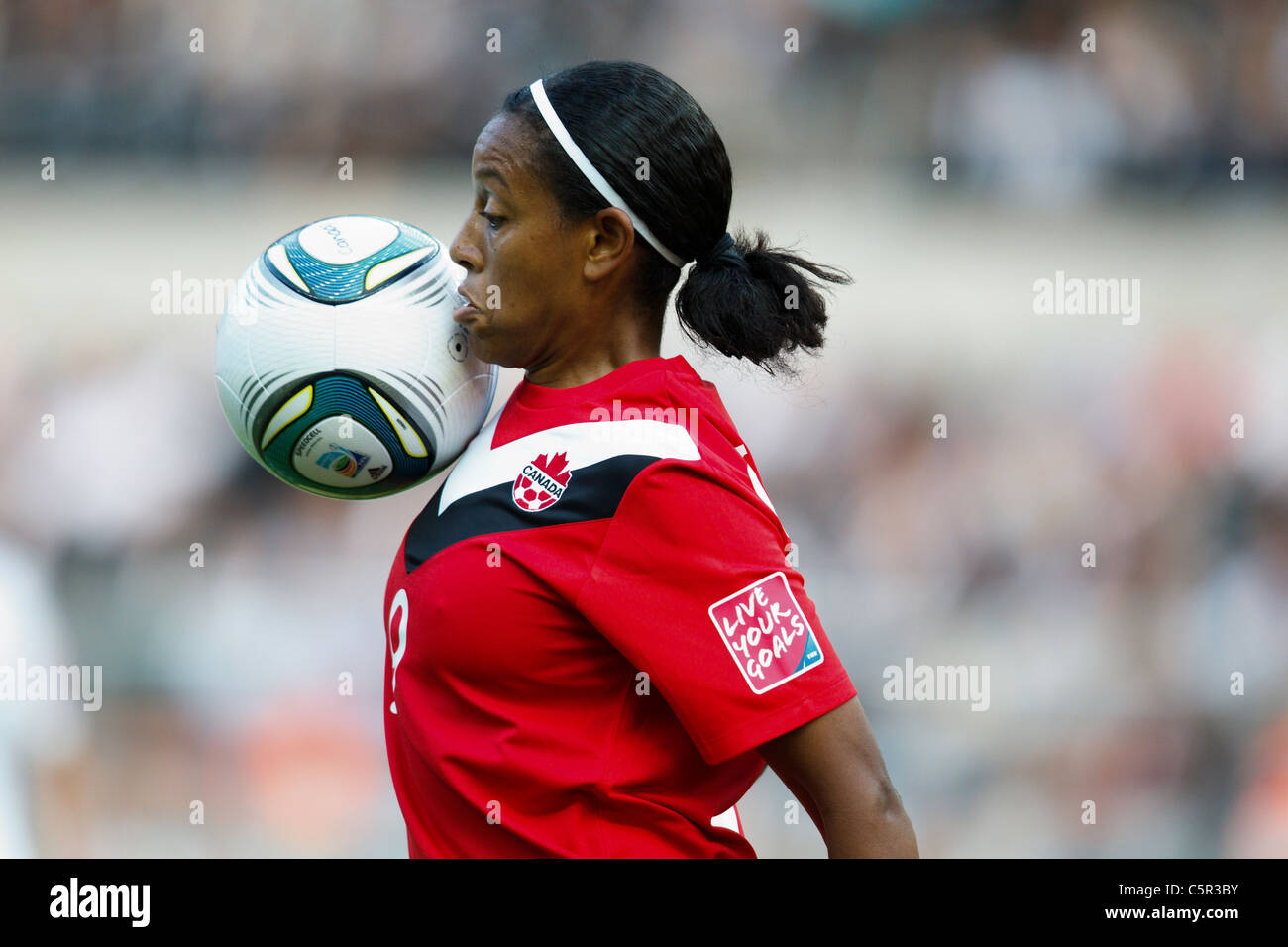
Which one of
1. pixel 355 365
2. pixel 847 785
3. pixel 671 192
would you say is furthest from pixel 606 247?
pixel 847 785

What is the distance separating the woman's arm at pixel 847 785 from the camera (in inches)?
65.6

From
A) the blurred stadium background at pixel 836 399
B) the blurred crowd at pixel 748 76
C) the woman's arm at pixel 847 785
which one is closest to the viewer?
the woman's arm at pixel 847 785

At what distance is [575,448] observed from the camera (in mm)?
1794

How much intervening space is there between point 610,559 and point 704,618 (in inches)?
5.5

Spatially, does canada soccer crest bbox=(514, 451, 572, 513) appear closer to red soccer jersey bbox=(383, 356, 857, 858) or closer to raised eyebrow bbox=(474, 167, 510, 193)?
red soccer jersey bbox=(383, 356, 857, 858)

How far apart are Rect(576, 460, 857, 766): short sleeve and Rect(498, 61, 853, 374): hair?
335 millimetres

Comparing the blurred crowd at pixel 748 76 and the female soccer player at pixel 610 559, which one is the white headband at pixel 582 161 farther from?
the blurred crowd at pixel 748 76

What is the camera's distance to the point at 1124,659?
4.74m

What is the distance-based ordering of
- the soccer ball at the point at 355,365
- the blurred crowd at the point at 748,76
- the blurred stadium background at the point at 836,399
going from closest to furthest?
the soccer ball at the point at 355,365, the blurred stadium background at the point at 836,399, the blurred crowd at the point at 748,76

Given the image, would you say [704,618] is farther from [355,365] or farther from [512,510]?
[355,365]

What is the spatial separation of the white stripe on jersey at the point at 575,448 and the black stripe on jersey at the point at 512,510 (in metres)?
0.01

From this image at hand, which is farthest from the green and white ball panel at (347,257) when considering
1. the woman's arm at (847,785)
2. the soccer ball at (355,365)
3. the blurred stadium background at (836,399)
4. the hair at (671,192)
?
the blurred stadium background at (836,399)

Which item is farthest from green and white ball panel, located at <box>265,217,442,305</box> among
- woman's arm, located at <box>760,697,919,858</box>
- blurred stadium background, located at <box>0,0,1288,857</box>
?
blurred stadium background, located at <box>0,0,1288,857</box>

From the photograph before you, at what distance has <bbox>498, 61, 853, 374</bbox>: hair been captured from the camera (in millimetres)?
1848
